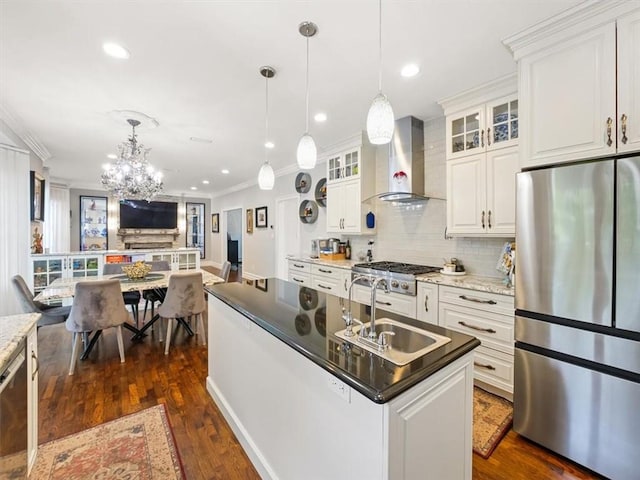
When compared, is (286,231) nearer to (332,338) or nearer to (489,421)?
(489,421)

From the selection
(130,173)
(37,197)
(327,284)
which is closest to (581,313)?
(327,284)

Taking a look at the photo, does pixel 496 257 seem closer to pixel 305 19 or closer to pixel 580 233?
pixel 580 233

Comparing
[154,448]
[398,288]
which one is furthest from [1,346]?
[398,288]

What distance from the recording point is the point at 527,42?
194 cm

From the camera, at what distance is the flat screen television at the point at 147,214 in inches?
355

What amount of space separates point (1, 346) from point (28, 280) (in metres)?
3.90

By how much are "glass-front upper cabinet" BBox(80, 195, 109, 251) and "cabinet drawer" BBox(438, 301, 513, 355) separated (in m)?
9.89

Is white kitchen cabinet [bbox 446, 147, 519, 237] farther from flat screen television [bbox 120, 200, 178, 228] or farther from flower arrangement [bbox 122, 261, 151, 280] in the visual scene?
flat screen television [bbox 120, 200, 178, 228]

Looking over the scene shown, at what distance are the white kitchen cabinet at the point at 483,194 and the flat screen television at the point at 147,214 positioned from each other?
30.8 feet

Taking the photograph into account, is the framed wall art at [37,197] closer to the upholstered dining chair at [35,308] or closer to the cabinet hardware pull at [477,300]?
the upholstered dining chair at [35,308]

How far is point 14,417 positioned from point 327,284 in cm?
314

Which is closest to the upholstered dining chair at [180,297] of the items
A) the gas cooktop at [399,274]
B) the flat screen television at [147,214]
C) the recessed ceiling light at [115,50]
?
the gas cooktop at [399,274]

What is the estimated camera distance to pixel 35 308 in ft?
9.65

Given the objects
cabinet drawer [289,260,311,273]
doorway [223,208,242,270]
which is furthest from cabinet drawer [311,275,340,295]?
doorway [223,208,242,270]
